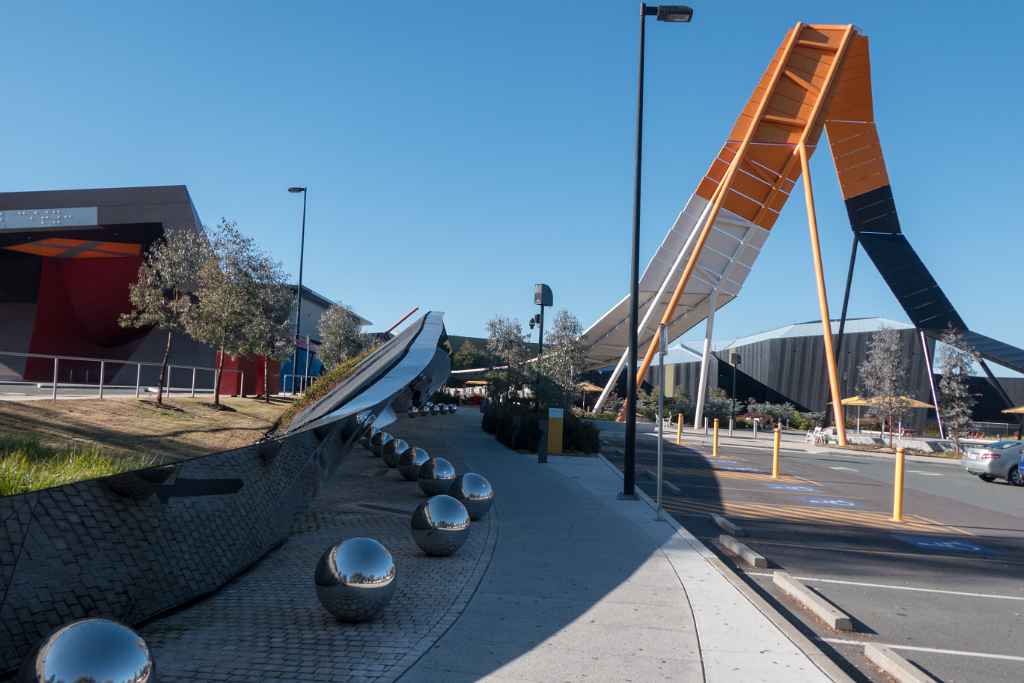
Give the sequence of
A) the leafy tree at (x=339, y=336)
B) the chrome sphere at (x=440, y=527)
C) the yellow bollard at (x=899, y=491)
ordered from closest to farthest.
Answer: the chrome sphere at (x=440, y=527) < the yellow bollard at (x=899, y=491) < the leafy tree at (x=339, y=336)

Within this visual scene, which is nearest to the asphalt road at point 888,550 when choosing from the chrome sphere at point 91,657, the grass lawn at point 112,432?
the chrome sphere at point 91,657

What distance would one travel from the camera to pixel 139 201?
33.4m

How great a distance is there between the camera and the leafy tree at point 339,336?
4466 centimetres

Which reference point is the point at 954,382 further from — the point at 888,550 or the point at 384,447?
the point at 888,550

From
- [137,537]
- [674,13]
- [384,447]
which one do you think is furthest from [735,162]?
[137,537]

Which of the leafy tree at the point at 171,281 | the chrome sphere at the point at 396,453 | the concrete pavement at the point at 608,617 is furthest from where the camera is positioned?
the leafy tree at the point at 171,281

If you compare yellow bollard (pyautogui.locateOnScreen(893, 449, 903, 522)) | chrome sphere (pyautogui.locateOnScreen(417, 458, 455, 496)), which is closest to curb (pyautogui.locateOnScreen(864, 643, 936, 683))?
chrome sphere (pyautogui.locateOnScreen(417, 458, 455, 496))

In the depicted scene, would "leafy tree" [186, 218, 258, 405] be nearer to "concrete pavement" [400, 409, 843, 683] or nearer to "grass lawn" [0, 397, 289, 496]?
"grass lawn" [0, 397, 289, 496]

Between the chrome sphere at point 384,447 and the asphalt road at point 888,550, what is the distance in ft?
16.6

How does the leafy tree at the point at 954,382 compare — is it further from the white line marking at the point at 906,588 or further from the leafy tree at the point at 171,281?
the leafy tree at the point at 171,281

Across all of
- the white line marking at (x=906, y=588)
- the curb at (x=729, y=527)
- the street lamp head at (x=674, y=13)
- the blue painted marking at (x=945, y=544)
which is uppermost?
the street lamp head at (x=674, y=13)

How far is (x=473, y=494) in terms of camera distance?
10.5 meters

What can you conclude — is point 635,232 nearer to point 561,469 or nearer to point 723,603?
point 561,469

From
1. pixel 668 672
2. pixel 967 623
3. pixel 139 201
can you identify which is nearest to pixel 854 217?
pixel 139 201
